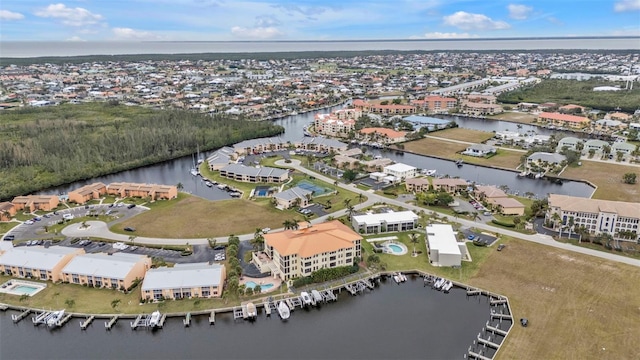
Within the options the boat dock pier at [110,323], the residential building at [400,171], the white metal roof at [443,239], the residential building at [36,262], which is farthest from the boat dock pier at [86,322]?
the residential building at [400,171]

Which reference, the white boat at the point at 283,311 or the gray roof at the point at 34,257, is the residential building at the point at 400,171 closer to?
the white boat at the point at 283,311

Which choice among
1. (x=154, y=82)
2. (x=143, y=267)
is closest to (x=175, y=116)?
(x=143, y=267)

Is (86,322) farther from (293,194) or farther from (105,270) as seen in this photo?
(293,194)

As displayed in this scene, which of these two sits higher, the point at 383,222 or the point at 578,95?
the point at 578,95

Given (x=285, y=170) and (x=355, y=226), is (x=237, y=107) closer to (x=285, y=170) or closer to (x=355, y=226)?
(x=285, y=170)

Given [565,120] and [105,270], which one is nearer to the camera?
[105,270]

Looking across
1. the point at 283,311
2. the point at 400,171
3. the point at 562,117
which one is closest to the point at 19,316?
the point at 283,311

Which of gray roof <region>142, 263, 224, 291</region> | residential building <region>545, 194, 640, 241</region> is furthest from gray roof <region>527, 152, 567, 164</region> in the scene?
gray roof <region>142, 263, 224, 291</region>
